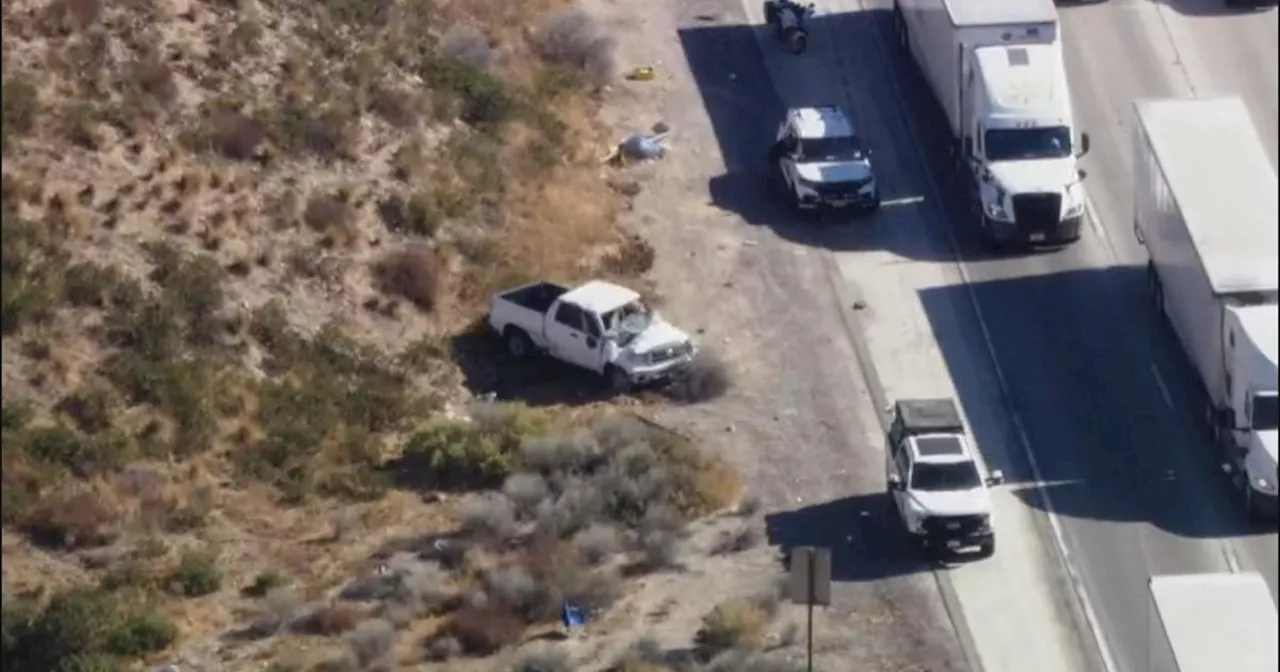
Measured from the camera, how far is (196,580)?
3622cm

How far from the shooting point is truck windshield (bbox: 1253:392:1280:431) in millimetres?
36844

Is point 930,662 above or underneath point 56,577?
underneath

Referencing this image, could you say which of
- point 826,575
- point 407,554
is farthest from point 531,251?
point 826,575

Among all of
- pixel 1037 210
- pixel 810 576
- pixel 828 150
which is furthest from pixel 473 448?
pixel 1037 210

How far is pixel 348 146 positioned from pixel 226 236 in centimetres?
402

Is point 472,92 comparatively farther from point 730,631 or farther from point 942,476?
point 730,631

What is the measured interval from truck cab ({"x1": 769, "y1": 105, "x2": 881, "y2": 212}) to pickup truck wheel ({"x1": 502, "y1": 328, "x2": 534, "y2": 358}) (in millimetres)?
6720

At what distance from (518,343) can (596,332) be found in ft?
5.49

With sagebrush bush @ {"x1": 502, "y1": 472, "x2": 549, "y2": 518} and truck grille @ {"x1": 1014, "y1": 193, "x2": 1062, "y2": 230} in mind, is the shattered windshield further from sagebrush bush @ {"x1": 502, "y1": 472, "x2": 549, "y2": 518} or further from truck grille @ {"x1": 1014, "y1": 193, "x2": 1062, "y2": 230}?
truck grille @ {"x1": 1014, "y1": 193, "x2": 1062, "y2": 230}

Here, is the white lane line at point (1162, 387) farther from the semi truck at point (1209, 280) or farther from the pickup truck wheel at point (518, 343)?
the pickup truck wheel at point (518, 343)

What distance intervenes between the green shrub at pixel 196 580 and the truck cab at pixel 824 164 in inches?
579

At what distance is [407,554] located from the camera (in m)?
37.2

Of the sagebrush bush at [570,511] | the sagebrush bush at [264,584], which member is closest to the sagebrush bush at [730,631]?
the sagebrush bush at [570,511]

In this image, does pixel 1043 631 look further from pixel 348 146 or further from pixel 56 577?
pixel 348 146
